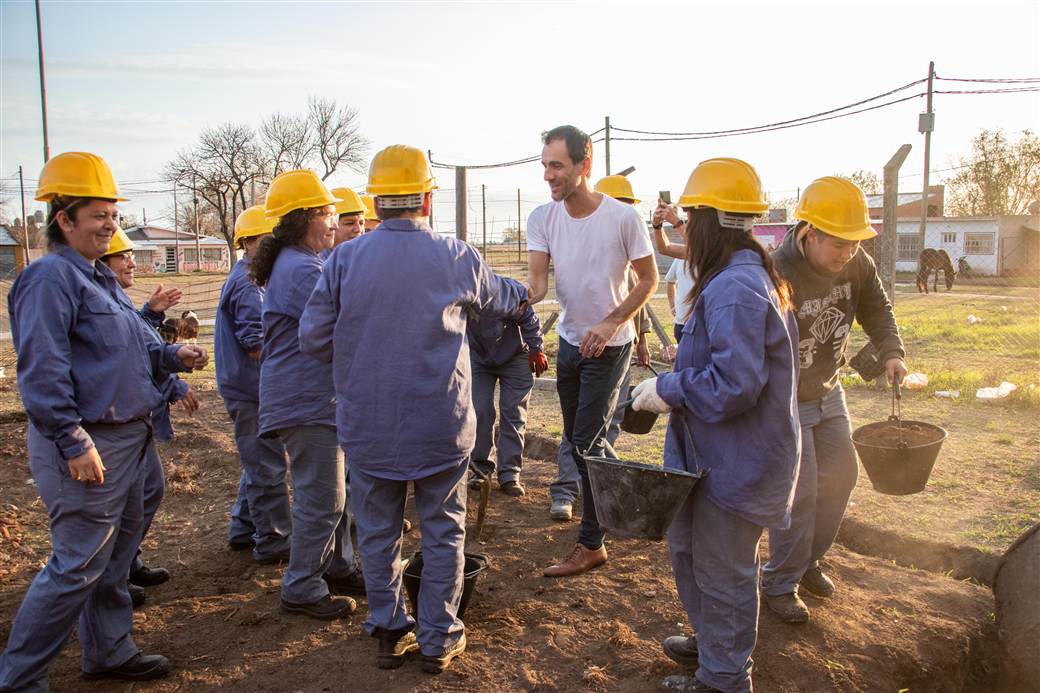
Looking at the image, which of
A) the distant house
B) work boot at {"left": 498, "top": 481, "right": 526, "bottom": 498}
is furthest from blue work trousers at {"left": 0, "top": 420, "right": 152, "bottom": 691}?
the distant house

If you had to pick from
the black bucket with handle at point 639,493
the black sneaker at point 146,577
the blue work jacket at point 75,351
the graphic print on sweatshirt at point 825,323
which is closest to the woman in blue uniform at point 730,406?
the black bucket with handle at point 639,493

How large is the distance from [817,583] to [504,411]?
8.30ft

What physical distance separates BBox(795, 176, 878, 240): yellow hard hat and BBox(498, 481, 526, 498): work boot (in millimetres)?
2983

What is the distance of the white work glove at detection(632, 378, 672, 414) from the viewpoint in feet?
9.27

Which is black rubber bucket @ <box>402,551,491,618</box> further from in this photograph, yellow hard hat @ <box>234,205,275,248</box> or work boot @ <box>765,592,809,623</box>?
yellow hard hat @ <box>234,205,275,248</box>

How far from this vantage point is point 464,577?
353 centimetres

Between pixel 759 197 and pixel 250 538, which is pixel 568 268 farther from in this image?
pixel 250 538

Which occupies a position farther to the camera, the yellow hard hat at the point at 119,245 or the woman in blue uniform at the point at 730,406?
the yellow hard hat at the point at 119,245

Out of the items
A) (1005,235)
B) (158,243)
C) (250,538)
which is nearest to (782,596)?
(250,538)

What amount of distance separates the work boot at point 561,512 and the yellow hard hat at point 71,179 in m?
3.09

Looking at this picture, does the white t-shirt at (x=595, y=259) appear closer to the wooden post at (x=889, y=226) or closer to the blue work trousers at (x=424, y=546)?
the blue work trousers at (x=424, y=546)

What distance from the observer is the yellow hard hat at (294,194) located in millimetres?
3725

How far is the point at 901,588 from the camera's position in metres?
4.04

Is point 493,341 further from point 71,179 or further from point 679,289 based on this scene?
point 71,179
